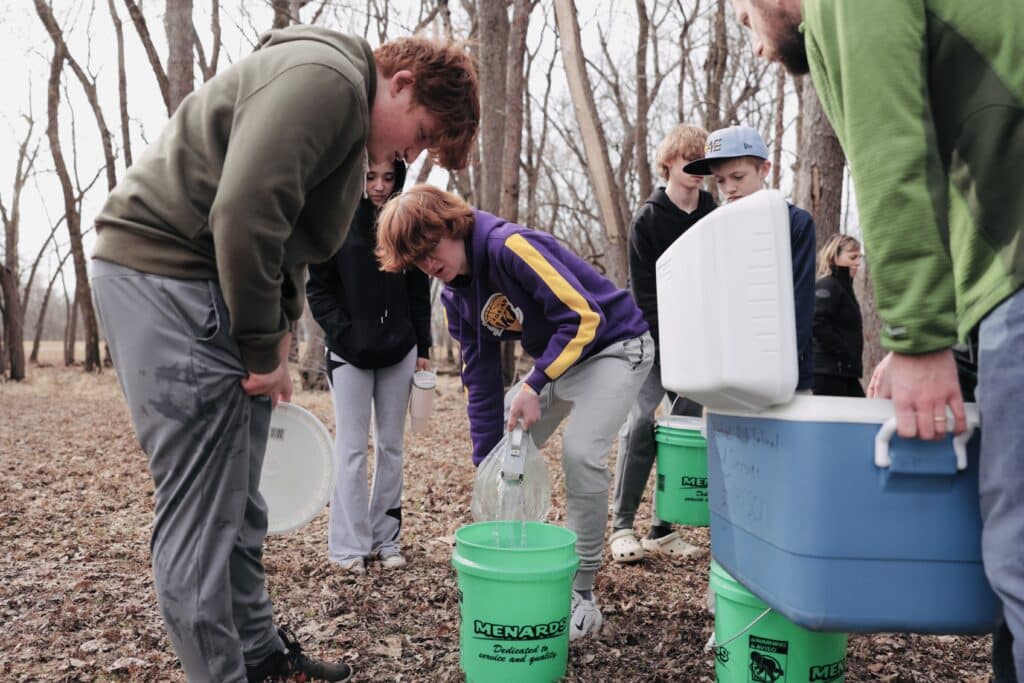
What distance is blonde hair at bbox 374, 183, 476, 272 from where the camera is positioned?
285 cm

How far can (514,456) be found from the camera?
276cm

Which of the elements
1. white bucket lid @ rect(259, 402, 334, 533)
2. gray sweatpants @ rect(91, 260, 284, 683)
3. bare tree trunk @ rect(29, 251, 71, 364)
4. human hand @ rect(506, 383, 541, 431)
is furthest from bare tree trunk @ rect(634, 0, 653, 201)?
bare tree trunk @ rect(29, 251, 71, 364)

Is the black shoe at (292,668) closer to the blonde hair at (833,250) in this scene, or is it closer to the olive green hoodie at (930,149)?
the olive green hoodie at (930,149)

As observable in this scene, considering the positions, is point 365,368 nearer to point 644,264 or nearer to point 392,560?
point 392,560

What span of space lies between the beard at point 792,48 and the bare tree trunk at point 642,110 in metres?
12.0

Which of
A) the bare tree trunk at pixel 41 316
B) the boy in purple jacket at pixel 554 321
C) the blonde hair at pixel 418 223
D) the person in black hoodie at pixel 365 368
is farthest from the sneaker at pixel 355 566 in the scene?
the bare tree trunk at pixel 41 316

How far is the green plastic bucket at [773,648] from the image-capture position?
201 centimetres

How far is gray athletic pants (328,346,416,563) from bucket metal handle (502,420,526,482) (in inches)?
49.0

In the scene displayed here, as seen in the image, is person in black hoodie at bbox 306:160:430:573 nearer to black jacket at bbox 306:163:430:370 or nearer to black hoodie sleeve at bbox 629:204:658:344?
black jacket at bbox 306:163:430:370

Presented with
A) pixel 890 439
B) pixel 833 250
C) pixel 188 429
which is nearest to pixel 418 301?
pixel 188 429

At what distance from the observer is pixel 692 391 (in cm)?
189

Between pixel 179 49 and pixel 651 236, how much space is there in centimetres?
941

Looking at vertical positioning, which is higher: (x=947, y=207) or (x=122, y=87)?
(x=122, y=87)

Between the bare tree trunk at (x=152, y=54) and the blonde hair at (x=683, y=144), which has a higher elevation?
the bare tree trunk at (x=152, y=54)
